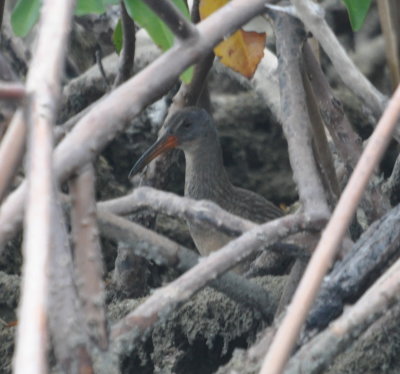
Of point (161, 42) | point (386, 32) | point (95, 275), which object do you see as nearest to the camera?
point (95, 275)

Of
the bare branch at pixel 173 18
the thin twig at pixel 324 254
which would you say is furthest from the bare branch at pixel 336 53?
the thin twig at pixel 324 254

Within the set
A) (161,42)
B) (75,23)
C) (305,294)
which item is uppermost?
(75,23)

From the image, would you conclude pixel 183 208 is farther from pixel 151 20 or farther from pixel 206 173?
pixel 206 173

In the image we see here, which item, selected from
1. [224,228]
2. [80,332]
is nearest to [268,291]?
[224,228]

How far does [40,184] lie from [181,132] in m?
2.41

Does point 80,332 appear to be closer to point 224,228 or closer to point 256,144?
point 224,228

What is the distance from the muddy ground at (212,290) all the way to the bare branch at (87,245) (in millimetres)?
230

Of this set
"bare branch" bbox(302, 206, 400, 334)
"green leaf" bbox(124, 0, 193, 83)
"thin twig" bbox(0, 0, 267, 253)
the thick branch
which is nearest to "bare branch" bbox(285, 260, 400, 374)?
"bare branch" bbox(302, 206, 400, 334)

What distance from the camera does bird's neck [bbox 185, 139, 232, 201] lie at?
4277mm

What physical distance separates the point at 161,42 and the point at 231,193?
1.67 meters

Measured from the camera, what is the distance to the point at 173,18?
2160 millimetres

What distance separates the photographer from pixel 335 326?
2.25 meters

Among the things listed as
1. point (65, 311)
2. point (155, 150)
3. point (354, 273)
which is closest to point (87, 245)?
point (65, 311)

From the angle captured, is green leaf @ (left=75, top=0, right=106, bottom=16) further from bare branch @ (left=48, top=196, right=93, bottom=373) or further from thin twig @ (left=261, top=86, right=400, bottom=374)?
thin twig @ (left=261, top=86, right=400, bottom=374)
